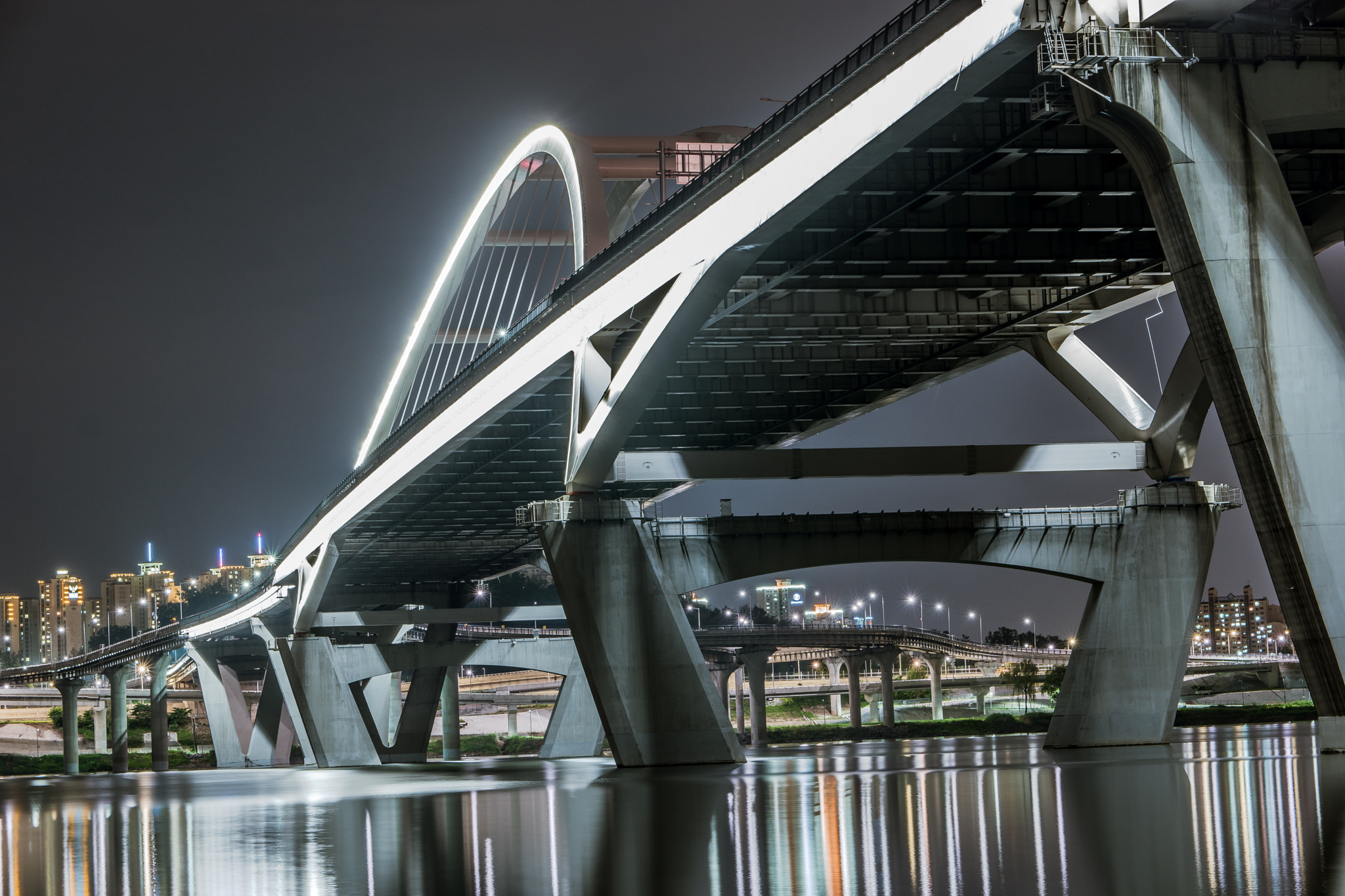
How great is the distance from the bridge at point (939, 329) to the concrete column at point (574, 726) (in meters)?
14.3

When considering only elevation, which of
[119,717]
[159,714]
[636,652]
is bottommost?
[119,717]

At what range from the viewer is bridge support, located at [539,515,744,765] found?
3788 cm

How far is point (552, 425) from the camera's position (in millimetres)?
50656

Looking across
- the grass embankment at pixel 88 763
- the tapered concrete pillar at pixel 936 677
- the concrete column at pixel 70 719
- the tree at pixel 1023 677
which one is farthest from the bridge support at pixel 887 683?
the concrete column at pixel 70 719

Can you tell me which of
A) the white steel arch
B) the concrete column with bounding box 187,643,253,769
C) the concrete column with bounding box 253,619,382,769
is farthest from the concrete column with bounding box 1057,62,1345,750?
the concrete column with bounding box 187,643,253,769

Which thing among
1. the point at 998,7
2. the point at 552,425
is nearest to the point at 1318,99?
the point at 998,7

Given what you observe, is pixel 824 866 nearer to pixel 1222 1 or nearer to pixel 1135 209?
pixel 1222 1

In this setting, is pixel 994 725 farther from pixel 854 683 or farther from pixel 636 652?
pixel 636 652

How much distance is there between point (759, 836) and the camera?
16.5 meters

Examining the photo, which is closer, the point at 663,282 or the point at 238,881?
the point at 238,881

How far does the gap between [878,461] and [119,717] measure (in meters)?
97.4

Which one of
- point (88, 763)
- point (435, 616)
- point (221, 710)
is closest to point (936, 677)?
point (221, 710)

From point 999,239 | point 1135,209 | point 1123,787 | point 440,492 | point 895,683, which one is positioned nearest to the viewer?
point 1123,787

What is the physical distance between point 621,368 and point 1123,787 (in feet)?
57.6
